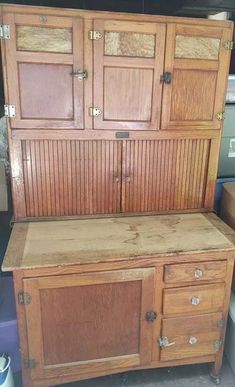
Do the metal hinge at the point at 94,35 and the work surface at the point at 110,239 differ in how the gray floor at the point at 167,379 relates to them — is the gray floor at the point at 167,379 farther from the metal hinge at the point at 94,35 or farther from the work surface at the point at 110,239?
the metal hinge at the point at 94,35

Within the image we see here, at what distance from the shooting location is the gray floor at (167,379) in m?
1.59

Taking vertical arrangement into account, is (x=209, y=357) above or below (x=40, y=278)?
below

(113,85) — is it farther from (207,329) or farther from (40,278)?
(207,329)

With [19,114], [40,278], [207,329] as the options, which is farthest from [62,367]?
[19,114]

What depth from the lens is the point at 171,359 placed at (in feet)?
5.03

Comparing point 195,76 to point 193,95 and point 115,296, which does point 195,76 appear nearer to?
point 193,95

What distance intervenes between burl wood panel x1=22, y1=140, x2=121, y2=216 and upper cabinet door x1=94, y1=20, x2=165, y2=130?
0.50ft

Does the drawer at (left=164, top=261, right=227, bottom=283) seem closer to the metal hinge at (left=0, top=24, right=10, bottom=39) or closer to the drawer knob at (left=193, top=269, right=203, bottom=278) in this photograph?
the drawer knob at (left=193, top=269, right=203, bottom=278)

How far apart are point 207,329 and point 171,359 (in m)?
0.22

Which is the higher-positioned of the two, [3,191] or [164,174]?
[164,174]

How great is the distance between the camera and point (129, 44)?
1440 millimetres

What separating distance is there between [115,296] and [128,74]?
3.29ft

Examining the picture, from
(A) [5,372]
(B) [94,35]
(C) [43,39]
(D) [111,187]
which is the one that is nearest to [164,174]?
(D) [111,187]

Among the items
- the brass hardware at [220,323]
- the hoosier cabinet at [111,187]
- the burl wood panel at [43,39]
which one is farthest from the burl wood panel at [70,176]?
the brass hardware at [220,323]
